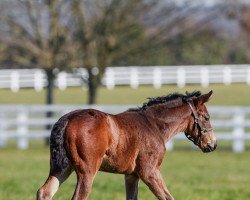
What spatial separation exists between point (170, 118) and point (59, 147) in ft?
5.12

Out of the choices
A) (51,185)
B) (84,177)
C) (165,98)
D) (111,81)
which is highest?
(165,98)

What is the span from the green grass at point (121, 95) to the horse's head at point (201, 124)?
34690 mm

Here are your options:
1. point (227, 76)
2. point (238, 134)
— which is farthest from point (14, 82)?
point (238, 134)

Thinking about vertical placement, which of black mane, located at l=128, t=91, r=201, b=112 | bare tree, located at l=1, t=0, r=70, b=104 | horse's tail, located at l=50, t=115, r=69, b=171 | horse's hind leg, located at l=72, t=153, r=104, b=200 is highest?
bare tree, located at l=1, t=0, r=70, b=104

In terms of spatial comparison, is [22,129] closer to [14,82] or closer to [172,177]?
[172,177]

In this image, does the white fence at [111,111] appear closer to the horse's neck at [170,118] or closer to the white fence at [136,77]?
the horse's neck at [170,118]

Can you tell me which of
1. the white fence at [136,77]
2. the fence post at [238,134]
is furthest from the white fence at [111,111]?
the white fence at [136,77]

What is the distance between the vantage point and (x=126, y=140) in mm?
8945

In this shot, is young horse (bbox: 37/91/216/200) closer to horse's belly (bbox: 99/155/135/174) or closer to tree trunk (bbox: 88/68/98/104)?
horse's belly (bbox: 99/155/135/174)

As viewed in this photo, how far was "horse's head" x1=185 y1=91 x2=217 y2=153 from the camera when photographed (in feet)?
31.7

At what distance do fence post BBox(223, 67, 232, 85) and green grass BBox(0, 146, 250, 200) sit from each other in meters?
34.5

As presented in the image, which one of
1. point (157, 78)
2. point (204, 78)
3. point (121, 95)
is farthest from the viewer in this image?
point (204, 78)

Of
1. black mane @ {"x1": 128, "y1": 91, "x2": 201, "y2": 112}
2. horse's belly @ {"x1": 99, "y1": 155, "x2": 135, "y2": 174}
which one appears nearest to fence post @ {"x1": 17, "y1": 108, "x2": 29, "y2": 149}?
black mane @ {"x1": 128, "y1": 91, "x2": 201, "y2": 112}

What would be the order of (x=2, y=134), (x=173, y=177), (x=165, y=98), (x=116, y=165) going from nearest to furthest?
1. (x=116, y=165)
2. (x=165, y=98)
3. (x=173, y=177)
4. (x=2, y=134)
